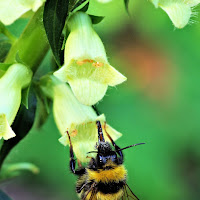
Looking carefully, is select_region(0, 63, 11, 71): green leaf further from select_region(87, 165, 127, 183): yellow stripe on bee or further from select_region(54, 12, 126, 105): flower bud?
select_region(87, 165, 127, 183): yellow stripe on bee

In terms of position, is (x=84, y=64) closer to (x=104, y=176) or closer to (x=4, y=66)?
(x=4, y=66)

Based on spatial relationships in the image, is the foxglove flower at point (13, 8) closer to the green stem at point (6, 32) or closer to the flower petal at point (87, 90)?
the flower petal at point (87, 90)

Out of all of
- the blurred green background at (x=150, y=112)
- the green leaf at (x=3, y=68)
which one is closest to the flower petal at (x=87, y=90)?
the green leaf at (x=3, y=68)

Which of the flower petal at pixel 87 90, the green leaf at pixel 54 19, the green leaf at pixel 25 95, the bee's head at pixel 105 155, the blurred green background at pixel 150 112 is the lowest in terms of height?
the blurred green background at pixel 150 112

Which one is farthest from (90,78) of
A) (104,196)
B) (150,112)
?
(150,112)

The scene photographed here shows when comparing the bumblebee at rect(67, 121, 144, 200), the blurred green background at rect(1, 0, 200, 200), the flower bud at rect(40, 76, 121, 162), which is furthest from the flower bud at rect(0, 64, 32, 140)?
→ the blurred green background at rect(1, 0, 200, 200)

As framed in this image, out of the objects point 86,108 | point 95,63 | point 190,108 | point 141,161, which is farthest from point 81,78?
point 190,108

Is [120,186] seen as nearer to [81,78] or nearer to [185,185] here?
[81,78]
